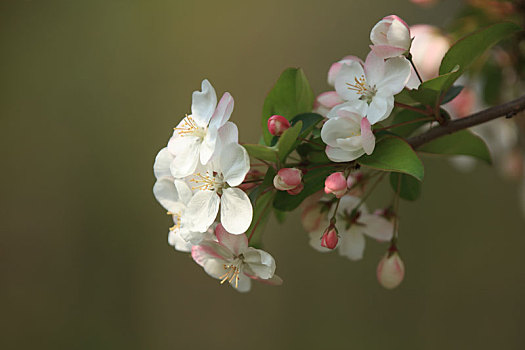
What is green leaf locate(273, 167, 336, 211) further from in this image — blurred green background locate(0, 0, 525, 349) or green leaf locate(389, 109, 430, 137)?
blurred green background locate(0, 0, 525, 349)

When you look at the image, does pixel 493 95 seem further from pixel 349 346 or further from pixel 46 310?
pixel 46 310

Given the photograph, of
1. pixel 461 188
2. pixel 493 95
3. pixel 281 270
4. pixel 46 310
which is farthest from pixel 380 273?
pixel 46 310

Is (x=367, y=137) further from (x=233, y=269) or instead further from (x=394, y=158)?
(x=233, y=269)

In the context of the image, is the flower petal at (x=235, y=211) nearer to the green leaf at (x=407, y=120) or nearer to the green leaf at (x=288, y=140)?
the green leaf at (x=288, y=140)

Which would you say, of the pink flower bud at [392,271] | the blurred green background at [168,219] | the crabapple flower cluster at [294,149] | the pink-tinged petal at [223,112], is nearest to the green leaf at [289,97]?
the crabapple flower cluster at [294,149]

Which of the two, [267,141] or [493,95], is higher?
[493,95]

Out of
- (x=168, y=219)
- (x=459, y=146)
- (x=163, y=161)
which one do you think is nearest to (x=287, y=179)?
(x=163, y=161)
